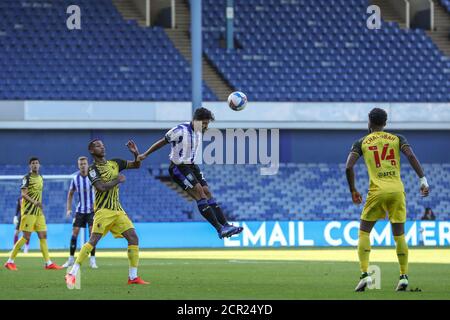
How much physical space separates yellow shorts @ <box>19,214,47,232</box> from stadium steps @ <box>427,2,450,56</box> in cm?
2367

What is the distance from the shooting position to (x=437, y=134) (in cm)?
3975

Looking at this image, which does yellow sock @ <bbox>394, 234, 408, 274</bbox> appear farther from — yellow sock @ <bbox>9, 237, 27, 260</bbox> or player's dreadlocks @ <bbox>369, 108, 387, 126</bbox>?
yellow sock @ <bbox>9, 237, 27, 260</bbox>

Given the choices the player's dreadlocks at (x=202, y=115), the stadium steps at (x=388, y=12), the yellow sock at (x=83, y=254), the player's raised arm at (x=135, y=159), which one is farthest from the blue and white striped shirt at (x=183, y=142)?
the stadium steps at (x=388, y=12)

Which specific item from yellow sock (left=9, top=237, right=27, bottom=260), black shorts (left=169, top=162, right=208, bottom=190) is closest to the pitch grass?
yellow sock (left=9, top=237, right=27, bottom=260)

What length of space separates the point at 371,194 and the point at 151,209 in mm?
22437

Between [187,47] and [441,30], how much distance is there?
10.0 metres

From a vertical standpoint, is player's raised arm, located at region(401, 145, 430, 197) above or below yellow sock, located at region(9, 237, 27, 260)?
above

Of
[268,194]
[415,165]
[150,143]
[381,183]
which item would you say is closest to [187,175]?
[381,183]

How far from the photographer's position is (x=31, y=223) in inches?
850

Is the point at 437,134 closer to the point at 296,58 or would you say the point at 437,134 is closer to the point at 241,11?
the point at 296,58

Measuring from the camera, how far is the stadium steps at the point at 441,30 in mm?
41900

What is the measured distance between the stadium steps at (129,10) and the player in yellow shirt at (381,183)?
2735cm

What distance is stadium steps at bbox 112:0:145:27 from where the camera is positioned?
4031cm

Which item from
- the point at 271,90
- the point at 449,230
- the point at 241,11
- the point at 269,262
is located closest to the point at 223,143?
the point at 271,90
